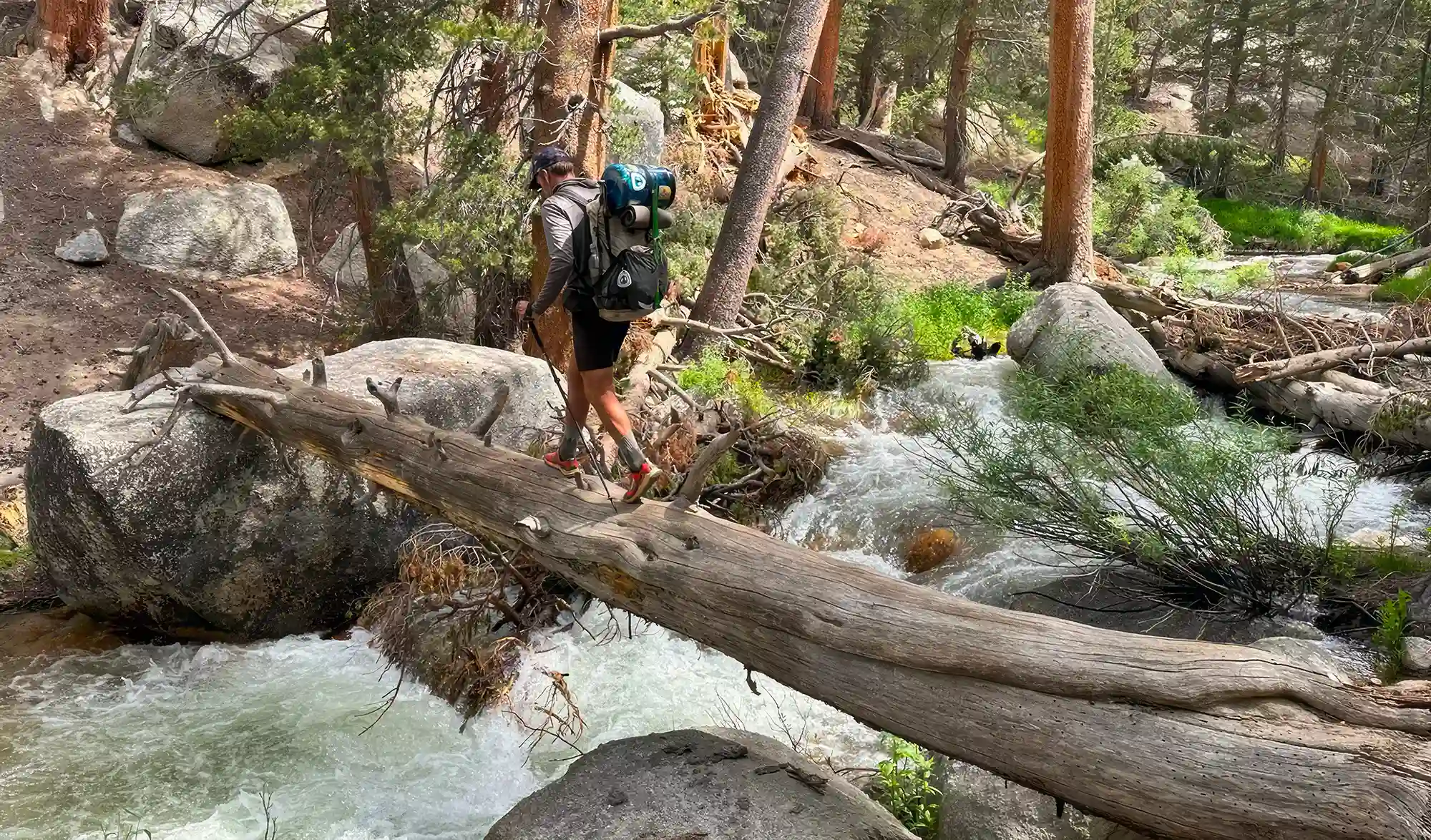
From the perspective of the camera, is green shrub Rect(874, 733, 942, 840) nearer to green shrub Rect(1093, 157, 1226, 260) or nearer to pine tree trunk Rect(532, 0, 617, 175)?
pine tree trunk Rect(532, 0, 617, 175)

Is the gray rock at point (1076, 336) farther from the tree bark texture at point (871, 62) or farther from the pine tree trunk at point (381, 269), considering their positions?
the tree bark texture at point (871, 62)

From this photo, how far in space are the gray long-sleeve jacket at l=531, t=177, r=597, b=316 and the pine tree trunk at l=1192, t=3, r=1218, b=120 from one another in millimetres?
28232

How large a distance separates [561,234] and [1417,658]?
12.9 ft

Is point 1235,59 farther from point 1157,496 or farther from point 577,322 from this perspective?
point 577,322

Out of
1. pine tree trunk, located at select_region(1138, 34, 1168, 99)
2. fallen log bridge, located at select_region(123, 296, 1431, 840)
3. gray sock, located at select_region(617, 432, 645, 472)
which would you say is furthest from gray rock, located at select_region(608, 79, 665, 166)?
pine tree trunk, located at select_region(1138, 34, 1168, 99)

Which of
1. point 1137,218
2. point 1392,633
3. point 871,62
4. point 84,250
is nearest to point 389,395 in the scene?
point 1392,633

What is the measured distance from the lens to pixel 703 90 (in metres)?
15.0

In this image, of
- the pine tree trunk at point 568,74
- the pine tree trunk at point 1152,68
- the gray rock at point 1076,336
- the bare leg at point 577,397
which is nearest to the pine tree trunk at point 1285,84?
the pine tree trunk at point 1152,68

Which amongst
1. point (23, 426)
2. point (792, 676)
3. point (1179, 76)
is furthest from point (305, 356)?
point (1179, 76)

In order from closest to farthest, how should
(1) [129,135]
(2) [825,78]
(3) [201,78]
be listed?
(3) [201,78], (1) [129,135], (2) [825,78]

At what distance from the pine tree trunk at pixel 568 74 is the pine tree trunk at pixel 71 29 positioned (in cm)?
884

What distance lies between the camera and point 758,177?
11.4 metres

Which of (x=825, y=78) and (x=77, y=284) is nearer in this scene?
(x=77, y=284)

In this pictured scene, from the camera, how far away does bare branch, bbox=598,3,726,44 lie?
869 cm
